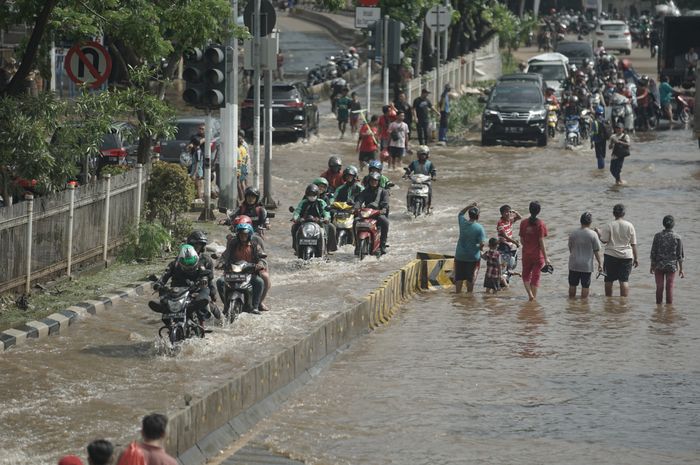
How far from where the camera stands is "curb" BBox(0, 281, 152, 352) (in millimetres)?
16812

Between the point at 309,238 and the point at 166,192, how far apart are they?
258cm

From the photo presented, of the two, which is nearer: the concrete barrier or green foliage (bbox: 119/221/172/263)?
the concrete barrier

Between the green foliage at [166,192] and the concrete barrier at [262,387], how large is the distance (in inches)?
189

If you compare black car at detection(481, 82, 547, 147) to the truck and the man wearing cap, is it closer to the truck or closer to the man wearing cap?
the man wearing cap

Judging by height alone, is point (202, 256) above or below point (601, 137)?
below

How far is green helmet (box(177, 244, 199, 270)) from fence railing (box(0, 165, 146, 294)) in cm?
266

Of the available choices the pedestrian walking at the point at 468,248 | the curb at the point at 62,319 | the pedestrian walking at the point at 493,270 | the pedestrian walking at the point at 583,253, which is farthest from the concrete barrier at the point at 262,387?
the curb at the point at 62,319

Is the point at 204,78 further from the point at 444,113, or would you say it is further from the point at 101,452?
the point at 444,113

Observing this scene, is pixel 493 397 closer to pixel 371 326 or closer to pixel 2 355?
pixel 371 326

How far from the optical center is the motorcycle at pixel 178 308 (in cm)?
1630

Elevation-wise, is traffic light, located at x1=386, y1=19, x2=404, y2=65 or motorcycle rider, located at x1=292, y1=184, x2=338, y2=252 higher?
traffic light, located at x1=386, y1=19, x2=404, y2=65

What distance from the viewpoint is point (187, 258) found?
1636 cm

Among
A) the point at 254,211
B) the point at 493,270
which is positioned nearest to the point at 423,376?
the point at 254,211

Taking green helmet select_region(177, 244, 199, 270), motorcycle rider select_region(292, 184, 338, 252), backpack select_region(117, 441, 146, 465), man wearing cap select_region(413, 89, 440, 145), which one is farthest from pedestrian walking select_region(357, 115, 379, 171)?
backpack select_region(117, 441, 146, 465)
